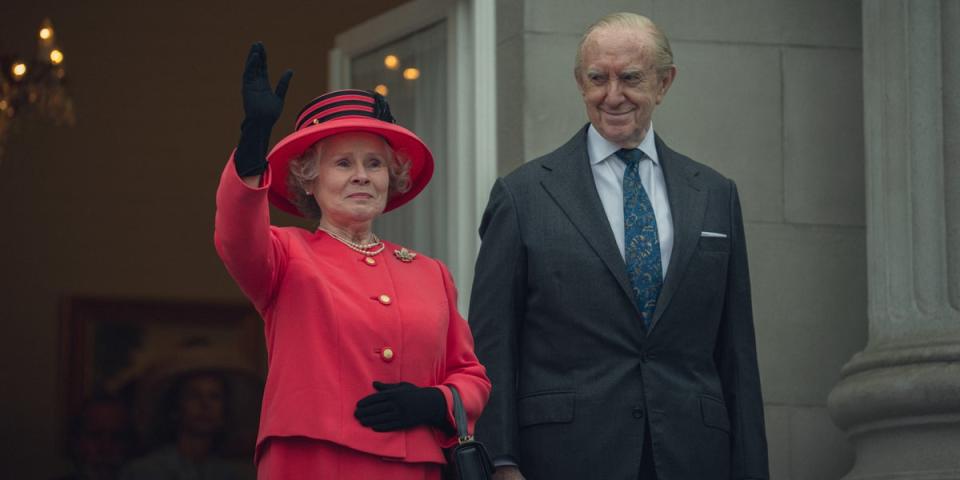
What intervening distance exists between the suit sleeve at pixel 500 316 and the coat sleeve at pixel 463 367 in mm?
276

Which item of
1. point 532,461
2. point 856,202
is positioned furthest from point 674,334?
point 856,202

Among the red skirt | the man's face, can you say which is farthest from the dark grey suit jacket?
the red skirt

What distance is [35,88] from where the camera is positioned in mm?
10891

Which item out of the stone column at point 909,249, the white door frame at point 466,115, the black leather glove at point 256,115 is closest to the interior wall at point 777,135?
the white door frame at point 466,115

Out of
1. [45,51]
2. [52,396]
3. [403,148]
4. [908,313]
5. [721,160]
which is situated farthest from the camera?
[52,396]

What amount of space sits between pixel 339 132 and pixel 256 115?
16.4 inches

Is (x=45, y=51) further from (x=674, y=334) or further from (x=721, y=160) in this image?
(x=674, y=334)

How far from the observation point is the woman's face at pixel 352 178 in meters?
3.99

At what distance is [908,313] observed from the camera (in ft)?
19.6

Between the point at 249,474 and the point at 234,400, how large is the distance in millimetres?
512

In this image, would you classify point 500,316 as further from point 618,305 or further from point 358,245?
point 358,245

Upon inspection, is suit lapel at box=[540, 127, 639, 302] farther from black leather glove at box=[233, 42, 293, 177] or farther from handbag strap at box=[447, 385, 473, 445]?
black leather glove at box=[233, 42, 293, 177]

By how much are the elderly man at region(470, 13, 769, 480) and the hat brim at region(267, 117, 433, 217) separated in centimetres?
48

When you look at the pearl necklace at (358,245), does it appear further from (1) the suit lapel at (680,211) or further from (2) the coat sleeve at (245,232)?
(1) the suit lapel at (680,211)
